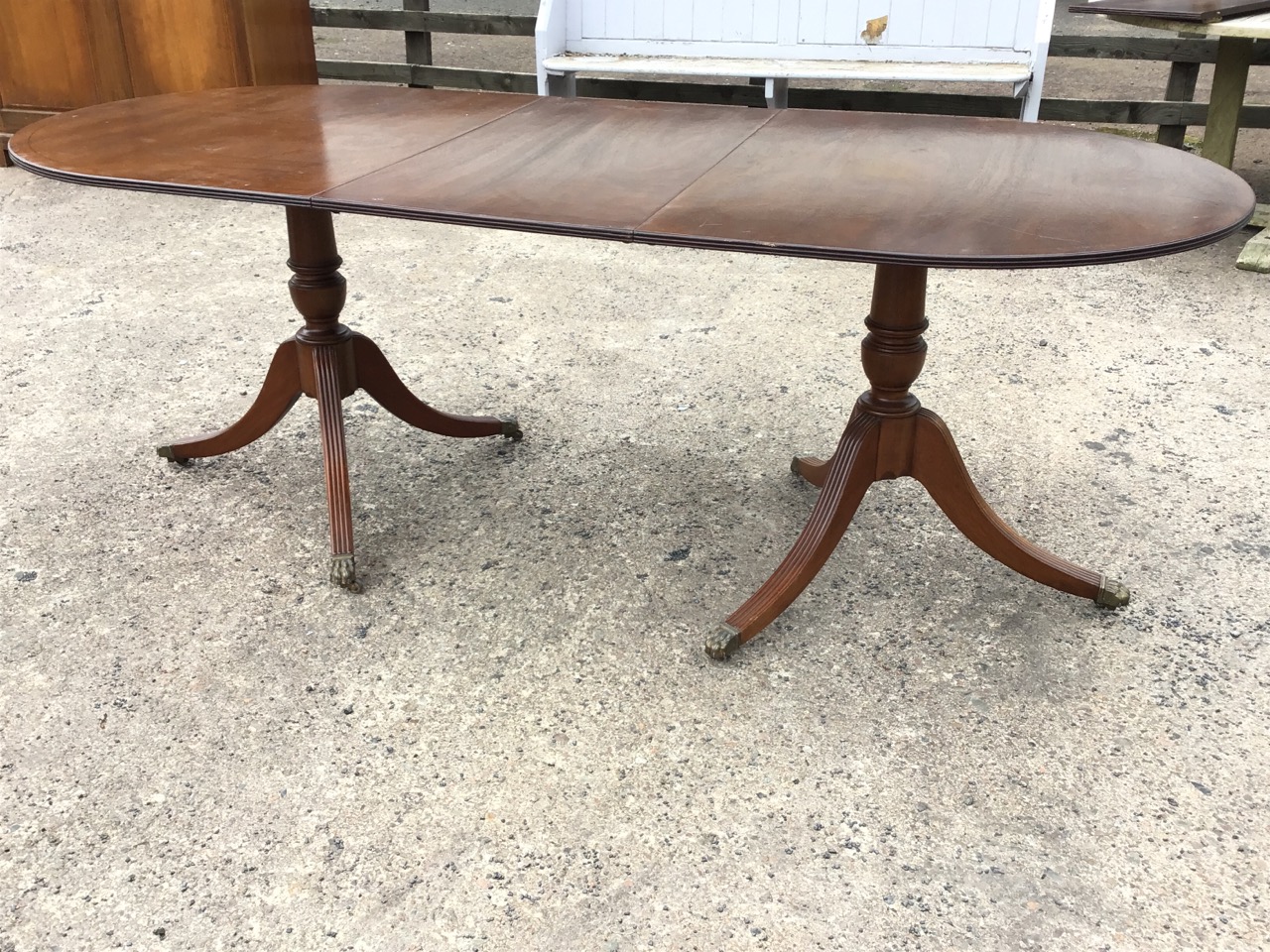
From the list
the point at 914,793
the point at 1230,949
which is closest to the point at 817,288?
the point at 914,793

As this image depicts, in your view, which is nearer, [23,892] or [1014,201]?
[23,892]

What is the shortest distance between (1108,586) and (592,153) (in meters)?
1.18

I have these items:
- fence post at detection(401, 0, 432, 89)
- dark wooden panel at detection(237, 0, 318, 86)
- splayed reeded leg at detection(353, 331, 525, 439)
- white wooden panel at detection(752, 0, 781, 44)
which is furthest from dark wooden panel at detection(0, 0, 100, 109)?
splayed reeded leg at detection(353, 331, 525, 439)

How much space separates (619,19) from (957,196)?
9.50 feet

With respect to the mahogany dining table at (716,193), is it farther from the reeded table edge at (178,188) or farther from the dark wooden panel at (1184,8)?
the dark wooden panel at (1184,8)

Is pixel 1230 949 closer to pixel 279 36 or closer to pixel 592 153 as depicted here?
pixel 592 153

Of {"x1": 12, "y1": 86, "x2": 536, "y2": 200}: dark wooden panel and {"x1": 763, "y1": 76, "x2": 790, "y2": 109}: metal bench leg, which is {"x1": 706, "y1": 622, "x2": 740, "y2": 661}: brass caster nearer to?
{"x1": 12, "y1": 86, "x2": 536, "y2": 200}: dark wooden panel

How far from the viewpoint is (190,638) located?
1.94 m

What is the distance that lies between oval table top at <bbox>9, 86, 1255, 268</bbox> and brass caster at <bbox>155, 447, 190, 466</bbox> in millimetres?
720

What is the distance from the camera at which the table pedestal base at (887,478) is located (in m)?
1.90

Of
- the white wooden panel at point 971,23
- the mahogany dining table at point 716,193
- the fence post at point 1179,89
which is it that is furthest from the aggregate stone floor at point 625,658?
the fence post at point 1179,89

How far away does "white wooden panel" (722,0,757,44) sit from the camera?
4.09 m

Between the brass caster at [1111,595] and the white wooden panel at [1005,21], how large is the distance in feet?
8.24

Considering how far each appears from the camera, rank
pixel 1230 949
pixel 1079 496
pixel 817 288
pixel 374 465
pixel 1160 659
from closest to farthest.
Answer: pixel 1230 949
pixel 1160 659
pixel 1079 496
pixel 374 465
pixel 817 288
